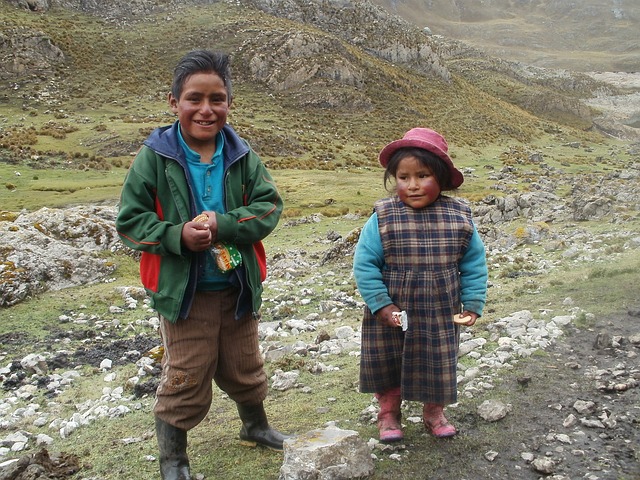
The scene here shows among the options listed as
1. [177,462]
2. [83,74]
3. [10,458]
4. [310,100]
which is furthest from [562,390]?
[83,74]

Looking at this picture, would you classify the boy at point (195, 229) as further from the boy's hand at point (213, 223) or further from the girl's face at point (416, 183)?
the girl's face at point (416, 183)

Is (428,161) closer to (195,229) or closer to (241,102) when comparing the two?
(195,229)

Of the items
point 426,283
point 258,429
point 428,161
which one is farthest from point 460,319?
point 258,429

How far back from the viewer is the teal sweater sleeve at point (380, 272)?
3.42 metres

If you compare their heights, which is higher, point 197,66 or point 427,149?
point 197,66

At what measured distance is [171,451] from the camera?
338 centimetres

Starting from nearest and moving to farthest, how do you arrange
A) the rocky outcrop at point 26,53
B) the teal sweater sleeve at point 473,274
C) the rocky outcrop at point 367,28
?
the teal sweater sleeve at point 473,274
the rocky outcrop at point 26,53
the rocky outcrop at point 367,28

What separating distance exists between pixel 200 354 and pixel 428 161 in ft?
5.95

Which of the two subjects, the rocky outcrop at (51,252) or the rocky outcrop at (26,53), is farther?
the rocky outcrop at (26,53)

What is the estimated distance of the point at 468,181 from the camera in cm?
3006

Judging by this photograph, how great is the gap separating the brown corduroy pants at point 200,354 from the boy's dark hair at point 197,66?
126cm

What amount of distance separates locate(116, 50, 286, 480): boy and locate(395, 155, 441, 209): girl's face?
81cm

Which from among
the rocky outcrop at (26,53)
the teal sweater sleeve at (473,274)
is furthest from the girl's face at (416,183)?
the rocky outcrop at (26,53)

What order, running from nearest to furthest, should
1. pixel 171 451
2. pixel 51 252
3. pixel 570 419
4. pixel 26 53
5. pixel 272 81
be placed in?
1. pixel 171 451
2. pixel 570 419
3. pixel 51 252
4. pixel 26 53
5. pixel 272 81
